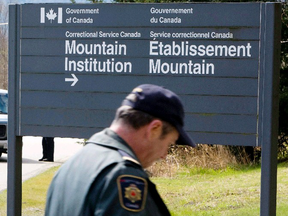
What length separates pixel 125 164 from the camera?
2.27 meters

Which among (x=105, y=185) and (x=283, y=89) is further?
(x=283, y=89)

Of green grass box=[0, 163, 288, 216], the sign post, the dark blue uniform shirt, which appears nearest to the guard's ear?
the dark blue uniform shirt

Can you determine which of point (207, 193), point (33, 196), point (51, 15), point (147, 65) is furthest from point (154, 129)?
point (33, 196)

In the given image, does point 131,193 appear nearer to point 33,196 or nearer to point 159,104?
point 159,104

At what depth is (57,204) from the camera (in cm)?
237

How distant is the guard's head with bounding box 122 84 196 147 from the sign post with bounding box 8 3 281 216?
3436 mm

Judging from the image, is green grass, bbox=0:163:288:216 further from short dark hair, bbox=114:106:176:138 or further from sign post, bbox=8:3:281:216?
short dark hair, bbox=114:106:176:138

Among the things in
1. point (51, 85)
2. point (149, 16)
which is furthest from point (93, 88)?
point (149, 16)

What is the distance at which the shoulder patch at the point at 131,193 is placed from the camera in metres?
2.19

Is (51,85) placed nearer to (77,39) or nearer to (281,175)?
(77,39)

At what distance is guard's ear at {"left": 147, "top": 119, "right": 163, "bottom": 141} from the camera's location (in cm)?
241

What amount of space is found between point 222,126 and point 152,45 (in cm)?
109

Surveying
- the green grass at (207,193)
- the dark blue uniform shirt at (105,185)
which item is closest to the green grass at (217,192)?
the green grass at (207,193)

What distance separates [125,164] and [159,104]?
32cm
